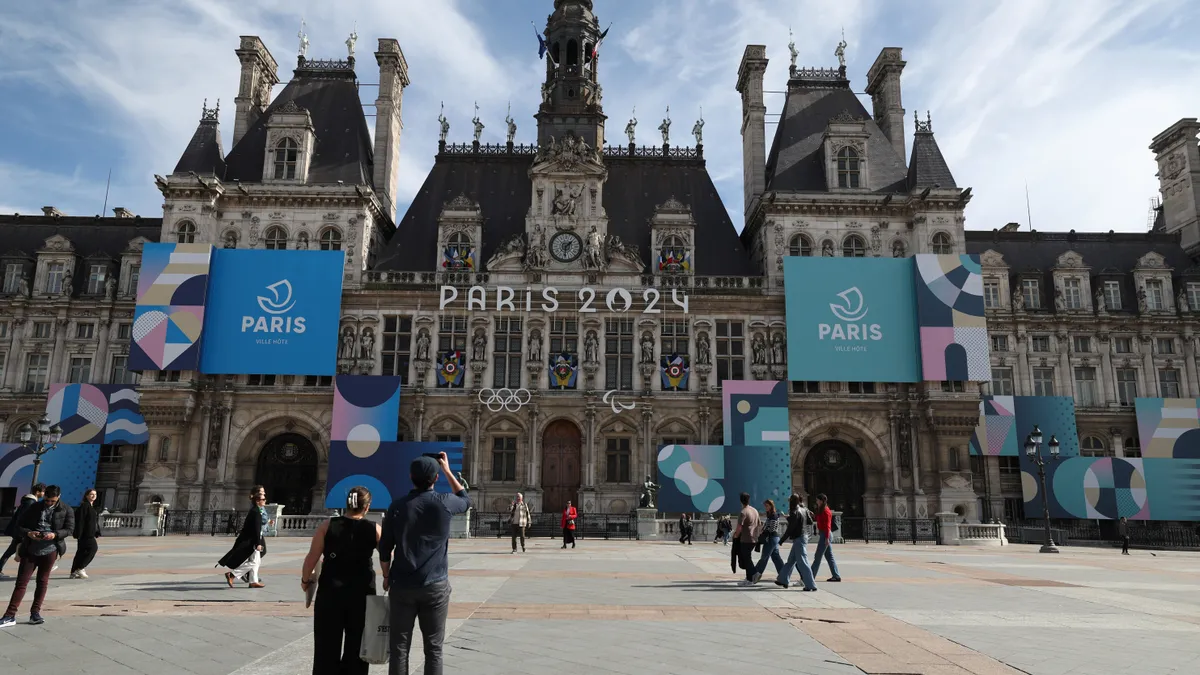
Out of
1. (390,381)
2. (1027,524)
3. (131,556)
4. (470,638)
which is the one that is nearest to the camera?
(470,638)

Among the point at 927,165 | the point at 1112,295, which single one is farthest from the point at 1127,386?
the point at 927,165

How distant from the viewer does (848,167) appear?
47625 mm

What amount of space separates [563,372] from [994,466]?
78.1 feet

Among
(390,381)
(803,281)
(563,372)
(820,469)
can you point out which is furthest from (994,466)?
(390,381)

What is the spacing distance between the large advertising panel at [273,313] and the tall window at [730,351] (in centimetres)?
1940

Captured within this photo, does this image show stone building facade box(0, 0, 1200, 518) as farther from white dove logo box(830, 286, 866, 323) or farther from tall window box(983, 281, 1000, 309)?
white dove logo box(830, 286, 866, 323)

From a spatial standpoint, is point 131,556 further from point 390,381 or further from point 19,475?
point 19,475

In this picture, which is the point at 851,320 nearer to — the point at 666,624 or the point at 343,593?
the point at 666,624

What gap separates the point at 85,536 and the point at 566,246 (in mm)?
31077

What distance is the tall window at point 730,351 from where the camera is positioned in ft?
145

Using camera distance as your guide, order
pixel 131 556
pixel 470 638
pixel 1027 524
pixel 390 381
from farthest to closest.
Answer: pixel 1027 524 → pixel 390 381 → pixel 131 556 → pixel 470 638

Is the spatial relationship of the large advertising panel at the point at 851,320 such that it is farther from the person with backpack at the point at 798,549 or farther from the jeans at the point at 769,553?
the person with backpack at the point at 798,549

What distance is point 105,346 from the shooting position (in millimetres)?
47188

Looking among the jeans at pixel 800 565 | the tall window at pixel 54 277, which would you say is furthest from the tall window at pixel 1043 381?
the tall window at pixel 54 277
